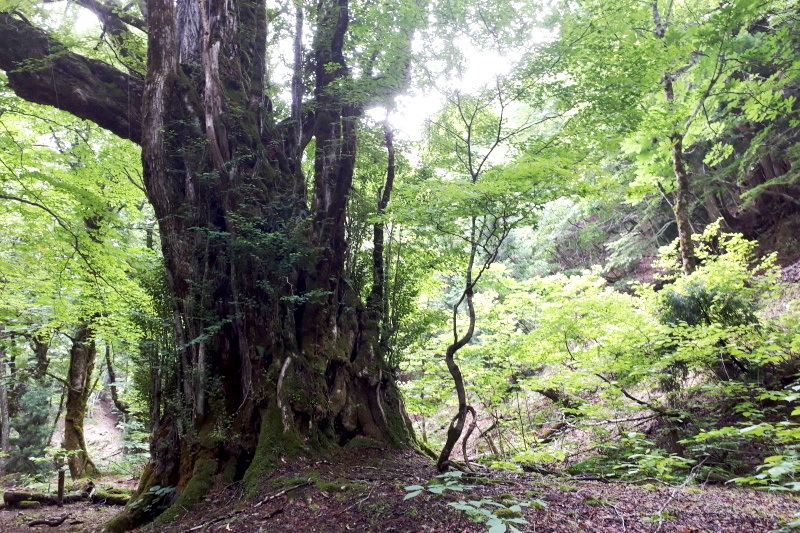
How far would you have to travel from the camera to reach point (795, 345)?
3533mm

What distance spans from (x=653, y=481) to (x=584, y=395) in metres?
7.22

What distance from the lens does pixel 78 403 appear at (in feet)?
35.3

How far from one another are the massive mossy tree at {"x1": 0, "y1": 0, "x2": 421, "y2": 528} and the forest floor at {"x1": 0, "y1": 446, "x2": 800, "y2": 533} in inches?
16.3

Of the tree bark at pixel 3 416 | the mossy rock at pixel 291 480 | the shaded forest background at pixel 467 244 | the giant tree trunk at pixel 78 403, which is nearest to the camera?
the mossy rock at pixel 291 480

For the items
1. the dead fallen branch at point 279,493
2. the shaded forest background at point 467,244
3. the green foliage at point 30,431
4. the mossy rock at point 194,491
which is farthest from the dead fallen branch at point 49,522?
the green foliage at point 30,431

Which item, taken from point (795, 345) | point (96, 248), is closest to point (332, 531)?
point (795, 345)

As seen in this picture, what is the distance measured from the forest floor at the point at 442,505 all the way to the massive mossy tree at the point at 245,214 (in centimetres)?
41

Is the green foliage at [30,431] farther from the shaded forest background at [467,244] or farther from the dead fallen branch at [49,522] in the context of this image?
the dead fallen branch at [49,522]

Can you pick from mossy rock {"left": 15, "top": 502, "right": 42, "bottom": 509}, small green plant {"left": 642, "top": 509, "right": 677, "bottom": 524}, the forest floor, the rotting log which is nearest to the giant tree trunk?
the rotting log

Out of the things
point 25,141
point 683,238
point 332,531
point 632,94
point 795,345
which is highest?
point 25,141

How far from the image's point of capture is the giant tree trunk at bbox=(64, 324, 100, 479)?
10469mm

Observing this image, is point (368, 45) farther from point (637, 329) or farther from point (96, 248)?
point (96, 248)

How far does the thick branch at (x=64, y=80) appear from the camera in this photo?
5504 millimetres

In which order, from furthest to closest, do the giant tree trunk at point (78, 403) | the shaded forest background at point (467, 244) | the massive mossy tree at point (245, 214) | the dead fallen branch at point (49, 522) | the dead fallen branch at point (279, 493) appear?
1. the giant tree trunk at point (78, 403)
2. the dead fallen branch at point (49, 522)
3. the massive mossy tree at point (245, 214)
4. the shaded forest background at point (467, 244)
5. the dead fallen branch at point (279, 493)
